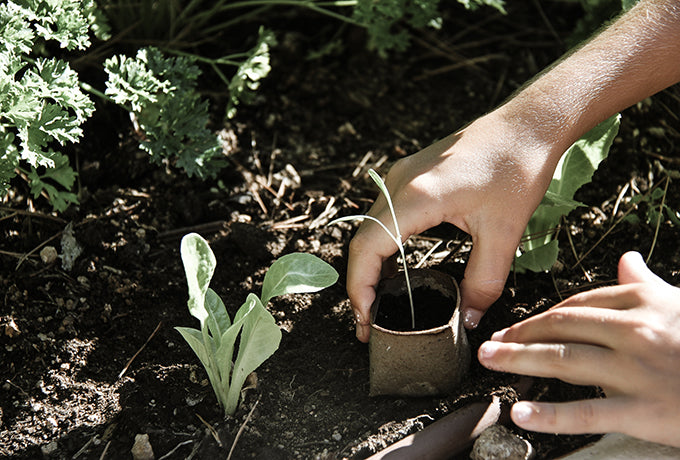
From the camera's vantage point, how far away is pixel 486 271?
155 cm

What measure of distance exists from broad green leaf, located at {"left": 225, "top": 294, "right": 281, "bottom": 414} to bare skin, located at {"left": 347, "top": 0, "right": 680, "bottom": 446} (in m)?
0.23

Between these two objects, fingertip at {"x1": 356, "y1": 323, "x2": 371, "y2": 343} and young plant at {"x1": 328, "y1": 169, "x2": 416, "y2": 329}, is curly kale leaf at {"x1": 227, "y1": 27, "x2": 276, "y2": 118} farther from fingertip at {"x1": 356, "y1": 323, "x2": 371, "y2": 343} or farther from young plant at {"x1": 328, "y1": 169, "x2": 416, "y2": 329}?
fingertip at {"x1": 356, "y1": 323, "x2": 371, "y2": 343}

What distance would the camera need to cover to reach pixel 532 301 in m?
1.80

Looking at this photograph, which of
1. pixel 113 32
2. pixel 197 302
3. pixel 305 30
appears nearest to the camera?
pixel 197 302

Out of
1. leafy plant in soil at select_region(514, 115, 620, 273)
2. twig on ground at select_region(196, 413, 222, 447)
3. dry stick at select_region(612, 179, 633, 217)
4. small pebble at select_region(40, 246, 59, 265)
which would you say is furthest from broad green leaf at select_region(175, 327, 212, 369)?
dry stick at select_region(612, 179, 633, 217)

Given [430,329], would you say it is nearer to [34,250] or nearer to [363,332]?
[363,332]

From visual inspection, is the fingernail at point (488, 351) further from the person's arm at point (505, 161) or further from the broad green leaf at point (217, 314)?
the broad green leaf at point (217, 314)

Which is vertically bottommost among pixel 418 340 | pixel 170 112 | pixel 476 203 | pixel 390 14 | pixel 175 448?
pixel 175 448

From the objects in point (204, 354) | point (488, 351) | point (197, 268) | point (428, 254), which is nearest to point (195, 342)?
point (204, 354)

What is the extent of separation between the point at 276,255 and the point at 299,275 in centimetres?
48

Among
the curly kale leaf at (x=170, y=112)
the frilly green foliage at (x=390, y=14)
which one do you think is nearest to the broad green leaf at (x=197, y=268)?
the curly kale leaf at (x=170, y=112)

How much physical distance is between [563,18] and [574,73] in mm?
1282

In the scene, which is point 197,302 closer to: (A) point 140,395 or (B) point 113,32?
(A) point 140,395

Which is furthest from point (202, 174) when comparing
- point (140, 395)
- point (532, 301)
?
point (532, 301)
